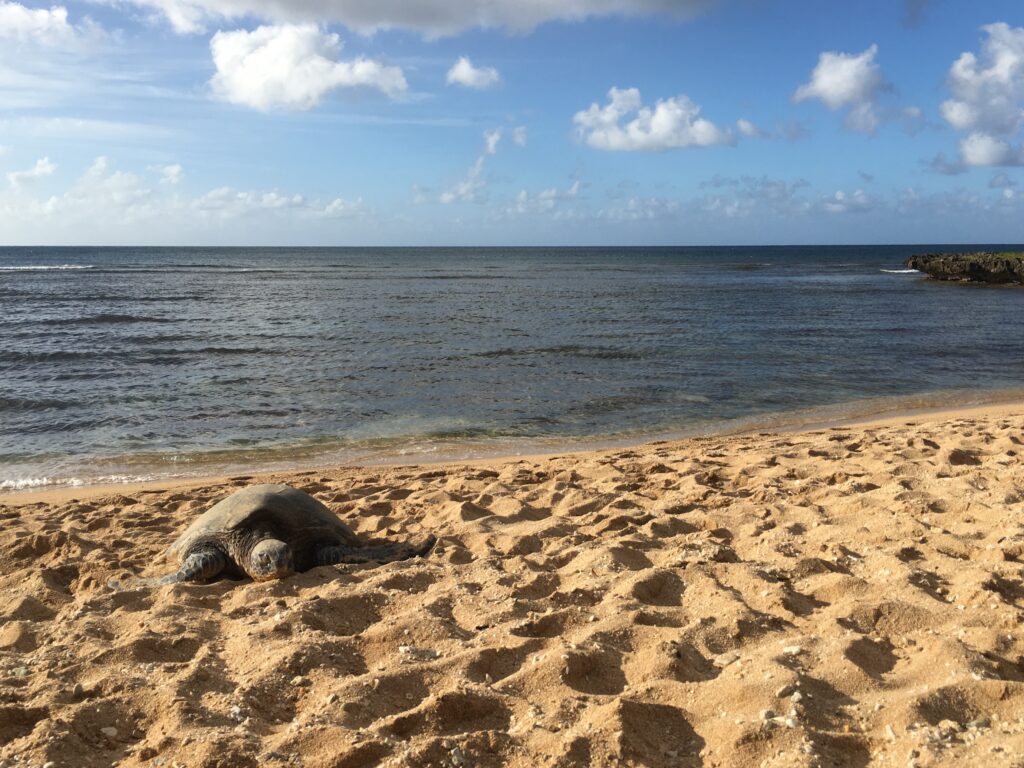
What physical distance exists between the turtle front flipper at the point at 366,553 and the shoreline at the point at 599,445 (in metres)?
3.65

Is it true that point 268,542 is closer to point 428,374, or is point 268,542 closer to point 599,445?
point 599,445

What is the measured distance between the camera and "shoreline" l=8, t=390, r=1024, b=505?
887 cm

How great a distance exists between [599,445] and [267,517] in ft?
20.9

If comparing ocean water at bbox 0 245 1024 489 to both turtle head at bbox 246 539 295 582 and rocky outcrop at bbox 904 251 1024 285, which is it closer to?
turtle head at bbox 246 539 295 582

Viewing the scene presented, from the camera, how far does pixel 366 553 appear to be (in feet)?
19.3

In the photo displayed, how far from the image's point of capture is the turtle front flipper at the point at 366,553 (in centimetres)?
576

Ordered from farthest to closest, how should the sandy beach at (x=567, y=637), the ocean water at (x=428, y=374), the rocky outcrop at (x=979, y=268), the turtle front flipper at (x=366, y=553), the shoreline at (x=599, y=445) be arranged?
the rocky outcrop at (x=979, y=268) < the ocean water at (x=428, y=374) < the shoreline at (x=599, y=445) < the turtle front flipper at (x=366, y=553) < the sandy beach at (x=567, y=637)

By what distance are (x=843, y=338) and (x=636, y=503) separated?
1882 centimetres

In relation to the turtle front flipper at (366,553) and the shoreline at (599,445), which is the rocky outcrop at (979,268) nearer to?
the shoreline at (599,445)

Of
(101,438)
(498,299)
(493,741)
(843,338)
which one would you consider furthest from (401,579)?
(498,299)

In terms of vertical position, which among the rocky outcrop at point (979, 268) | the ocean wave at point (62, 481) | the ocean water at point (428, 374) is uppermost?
the rocky outcrop at point (979, 268)

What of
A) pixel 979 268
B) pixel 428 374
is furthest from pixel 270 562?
pixel 979 268

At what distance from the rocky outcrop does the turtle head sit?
5340cm

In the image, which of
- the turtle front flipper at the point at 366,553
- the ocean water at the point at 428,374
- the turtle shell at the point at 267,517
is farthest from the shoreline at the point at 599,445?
the turtle front flipper at the point at 366,553
